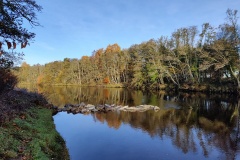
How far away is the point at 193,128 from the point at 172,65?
137 feet

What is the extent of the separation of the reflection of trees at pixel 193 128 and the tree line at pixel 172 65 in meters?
15.7

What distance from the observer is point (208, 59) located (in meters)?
43.1

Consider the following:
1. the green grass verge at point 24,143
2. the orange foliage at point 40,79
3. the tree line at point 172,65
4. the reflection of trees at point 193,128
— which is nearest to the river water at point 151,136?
the reflection of trees at point 193,128

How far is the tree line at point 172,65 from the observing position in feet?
130

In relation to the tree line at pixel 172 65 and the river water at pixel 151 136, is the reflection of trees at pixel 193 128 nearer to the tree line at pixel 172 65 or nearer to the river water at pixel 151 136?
the river water at pixel 151 136

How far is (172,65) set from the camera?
57094 mm

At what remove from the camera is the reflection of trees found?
12.7 metres

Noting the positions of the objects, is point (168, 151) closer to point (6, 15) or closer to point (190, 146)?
point (190, 146)

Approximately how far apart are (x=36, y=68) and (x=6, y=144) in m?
115

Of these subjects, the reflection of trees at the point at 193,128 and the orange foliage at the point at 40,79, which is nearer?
the reflection of trees at the point at 193,128

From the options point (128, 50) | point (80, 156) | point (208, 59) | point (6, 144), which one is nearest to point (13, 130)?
point (6, 144)

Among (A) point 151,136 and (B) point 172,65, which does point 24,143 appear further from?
(B) point 172,65

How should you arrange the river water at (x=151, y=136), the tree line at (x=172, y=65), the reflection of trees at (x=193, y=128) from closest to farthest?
the river water at (x=151, y=136) < the reflection of trees at (x=193, y=128) < the tree line at (x=172, y=65)

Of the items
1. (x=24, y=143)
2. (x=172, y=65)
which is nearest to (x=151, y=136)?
(x=24, y=143)
